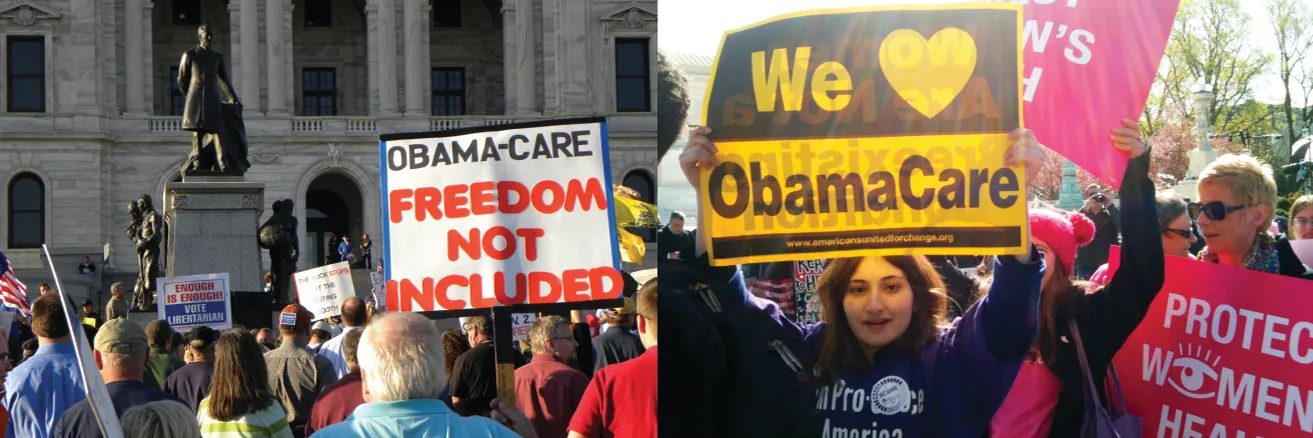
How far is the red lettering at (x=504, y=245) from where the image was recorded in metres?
5.76

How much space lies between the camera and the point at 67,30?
4434 cm

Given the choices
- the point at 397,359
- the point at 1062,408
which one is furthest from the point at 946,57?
the point at 397,359

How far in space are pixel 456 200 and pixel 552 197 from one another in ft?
1.11

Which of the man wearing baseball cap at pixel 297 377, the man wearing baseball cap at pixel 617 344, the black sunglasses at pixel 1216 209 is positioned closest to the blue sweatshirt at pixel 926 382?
the black sunglasses at pixel 1216 209

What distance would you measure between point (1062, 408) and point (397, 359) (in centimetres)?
147

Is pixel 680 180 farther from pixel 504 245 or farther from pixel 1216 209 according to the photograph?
pixel 504 245

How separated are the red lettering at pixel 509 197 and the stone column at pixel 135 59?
135 feet

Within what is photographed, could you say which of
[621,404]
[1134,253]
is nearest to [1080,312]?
[1134,253]

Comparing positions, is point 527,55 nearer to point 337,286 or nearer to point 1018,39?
point 337,286

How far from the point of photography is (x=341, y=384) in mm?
5938

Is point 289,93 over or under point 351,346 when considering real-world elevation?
over

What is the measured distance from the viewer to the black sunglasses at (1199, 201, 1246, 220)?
360 centimetres

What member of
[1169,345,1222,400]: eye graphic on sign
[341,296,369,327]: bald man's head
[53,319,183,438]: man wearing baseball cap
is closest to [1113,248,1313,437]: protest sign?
[1169,345,1222,400]: eye graphic on sign

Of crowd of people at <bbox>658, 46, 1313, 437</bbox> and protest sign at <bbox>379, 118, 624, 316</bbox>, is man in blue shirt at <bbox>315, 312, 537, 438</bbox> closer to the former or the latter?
crowd of people at <bbox>658, 46, 1313, 437</bbox>
